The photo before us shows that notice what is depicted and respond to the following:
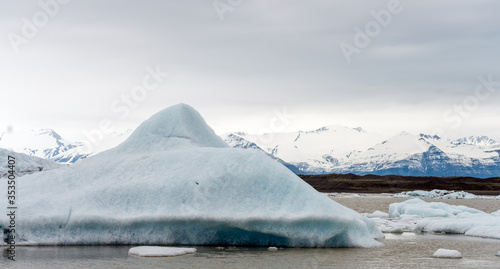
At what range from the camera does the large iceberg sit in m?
15.3

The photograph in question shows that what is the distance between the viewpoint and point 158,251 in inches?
560

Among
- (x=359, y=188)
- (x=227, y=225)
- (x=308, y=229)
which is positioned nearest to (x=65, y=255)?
(x=227, y=225)

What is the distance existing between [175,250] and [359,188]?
4684 inches

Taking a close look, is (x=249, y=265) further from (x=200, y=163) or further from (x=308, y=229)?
(x=200, y=163)

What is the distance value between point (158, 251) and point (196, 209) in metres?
1.70

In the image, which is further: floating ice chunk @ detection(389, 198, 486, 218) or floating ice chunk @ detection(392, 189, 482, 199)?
floating ice chunk @ detection(392, 189, 482, 199)

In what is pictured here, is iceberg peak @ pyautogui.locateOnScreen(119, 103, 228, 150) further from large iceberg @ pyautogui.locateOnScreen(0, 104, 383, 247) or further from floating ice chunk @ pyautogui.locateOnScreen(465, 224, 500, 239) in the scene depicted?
floating ice chunk @ pyautogui.locateOnScreen(465, 224, 500, 239)

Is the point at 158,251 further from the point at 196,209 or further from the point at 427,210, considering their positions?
the point at 427,210

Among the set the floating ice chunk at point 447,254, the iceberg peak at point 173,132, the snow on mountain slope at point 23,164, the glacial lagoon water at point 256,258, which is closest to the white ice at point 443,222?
the glacial lagoon water at point 256,258

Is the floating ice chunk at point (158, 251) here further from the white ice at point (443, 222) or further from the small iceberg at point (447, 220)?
the small iceberg at point (447, 220)

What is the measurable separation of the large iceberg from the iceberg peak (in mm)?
1996

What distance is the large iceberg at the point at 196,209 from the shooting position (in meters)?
15.3

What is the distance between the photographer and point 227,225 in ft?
50.2

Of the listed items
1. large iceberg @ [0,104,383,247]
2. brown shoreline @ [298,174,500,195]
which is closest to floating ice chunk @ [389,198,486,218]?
large iceberg @ [0,104,383,247]
